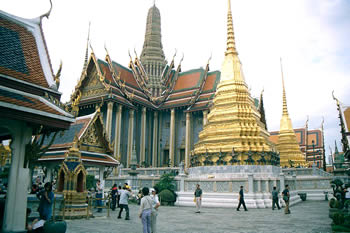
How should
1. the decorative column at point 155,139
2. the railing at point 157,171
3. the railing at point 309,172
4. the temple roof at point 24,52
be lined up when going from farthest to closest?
the decorative column at point 155,139
the railing at point 157,171
the railing at point 309,172
the temple roof at point 24,52

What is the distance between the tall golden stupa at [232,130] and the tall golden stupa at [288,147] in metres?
8.65

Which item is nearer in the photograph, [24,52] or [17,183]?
[17,183]

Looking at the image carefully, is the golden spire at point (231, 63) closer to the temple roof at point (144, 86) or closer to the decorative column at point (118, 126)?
the temple roof at point (144, 86)

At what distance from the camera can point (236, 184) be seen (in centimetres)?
1229

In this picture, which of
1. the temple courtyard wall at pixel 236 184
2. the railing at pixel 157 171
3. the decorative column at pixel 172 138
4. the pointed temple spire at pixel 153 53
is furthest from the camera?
the pointed temple spire at pixel 153 53

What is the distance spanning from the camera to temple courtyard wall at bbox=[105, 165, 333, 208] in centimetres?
1217

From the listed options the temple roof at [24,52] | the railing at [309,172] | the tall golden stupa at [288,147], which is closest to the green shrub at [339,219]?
the temple roof at [24,52]

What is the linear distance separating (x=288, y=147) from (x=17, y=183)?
22.8m

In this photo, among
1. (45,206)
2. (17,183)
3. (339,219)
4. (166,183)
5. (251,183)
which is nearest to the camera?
(45,206)

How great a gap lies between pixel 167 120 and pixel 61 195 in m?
24.4

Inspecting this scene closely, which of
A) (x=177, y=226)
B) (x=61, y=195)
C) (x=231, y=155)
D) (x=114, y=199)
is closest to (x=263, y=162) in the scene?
(x=231, y=155)

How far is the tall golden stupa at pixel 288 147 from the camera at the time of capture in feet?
79.9

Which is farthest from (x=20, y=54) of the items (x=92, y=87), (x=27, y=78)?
(x=92, y=87)

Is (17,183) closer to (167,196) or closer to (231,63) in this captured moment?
(167,196)
